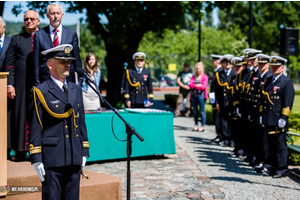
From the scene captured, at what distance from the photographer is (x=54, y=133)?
13.2ft

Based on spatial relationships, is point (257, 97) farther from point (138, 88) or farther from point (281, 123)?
point (138, 88)

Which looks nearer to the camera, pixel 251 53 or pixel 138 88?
pixel 251 53

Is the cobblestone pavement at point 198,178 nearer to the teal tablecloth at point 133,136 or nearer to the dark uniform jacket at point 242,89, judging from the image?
the teal tablecloth at point 133,136

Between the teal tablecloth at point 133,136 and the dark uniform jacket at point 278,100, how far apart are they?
7.20 feet

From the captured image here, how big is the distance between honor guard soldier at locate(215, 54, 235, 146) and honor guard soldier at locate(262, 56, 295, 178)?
3.36 metres

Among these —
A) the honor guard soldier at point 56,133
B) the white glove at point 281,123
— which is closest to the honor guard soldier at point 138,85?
the white glove at point 281,123

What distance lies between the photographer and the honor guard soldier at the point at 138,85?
33.2ft

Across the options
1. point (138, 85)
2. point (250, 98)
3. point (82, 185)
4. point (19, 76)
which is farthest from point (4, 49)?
point (250, 98)

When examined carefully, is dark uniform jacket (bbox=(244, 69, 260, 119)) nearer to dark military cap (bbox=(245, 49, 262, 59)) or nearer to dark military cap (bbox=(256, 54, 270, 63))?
dark military cap (bbox=(245, 49, 262, 59))

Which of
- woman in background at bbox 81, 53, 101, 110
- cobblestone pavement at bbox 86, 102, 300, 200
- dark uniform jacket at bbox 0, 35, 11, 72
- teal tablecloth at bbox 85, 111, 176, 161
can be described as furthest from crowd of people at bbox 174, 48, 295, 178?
dark uniform jacket at bbox 0, 35, 11, 72

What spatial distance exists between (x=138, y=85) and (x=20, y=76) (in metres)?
3.94

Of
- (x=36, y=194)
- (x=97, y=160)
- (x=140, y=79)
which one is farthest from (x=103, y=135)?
(x=36, y=194)

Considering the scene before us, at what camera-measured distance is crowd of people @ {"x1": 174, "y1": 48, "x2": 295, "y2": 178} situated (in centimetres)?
755

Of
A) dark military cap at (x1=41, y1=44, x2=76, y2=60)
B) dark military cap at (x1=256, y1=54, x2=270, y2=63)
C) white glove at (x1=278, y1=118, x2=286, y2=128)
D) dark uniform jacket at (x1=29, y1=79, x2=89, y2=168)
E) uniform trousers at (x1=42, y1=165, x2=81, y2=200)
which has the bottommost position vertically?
uniform trousers at (x1=42, y1=165, x2=81, y2=200)
